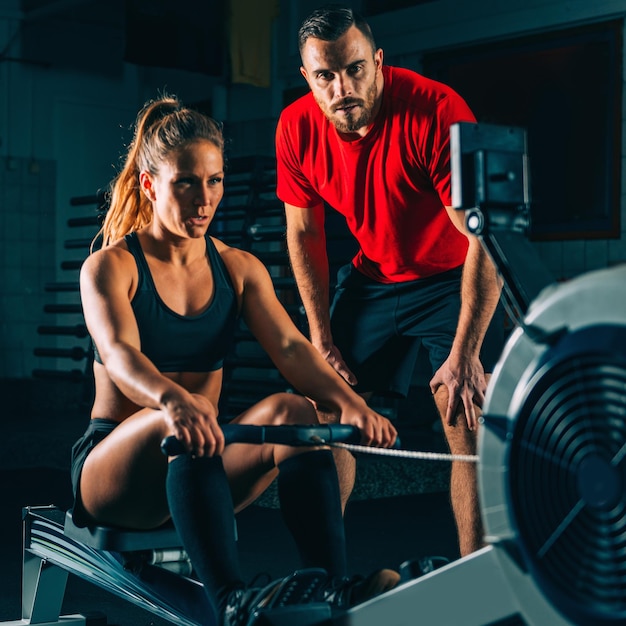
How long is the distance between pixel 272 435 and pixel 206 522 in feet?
0.57

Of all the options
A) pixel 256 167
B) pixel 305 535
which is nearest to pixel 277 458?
pixel 305 535

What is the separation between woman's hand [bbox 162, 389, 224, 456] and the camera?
66.3 inches

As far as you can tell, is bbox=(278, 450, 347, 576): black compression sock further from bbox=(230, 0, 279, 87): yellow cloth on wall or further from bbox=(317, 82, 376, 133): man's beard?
bbox=(230, 0, 279, 87): yellow cloth on wall

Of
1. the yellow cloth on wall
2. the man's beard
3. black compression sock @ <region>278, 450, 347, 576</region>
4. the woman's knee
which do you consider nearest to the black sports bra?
the woman's knee

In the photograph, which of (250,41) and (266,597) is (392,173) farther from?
(250,41)

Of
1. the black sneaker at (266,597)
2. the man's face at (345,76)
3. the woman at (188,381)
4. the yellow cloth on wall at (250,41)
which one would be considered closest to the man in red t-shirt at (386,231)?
the man's face at (345,76)

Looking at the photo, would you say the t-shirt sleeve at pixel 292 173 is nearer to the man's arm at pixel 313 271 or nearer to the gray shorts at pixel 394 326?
the man's arm at pixel 313 271

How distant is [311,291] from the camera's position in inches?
105

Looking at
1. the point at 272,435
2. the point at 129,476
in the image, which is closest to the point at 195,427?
the point at 272,435

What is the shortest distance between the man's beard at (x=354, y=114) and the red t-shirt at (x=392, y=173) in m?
0.06

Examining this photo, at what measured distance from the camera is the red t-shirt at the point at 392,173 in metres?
2.44

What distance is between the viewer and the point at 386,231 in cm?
258

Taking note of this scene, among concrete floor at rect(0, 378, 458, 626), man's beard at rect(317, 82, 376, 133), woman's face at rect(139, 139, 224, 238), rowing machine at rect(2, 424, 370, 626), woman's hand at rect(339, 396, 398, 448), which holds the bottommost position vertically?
concrete floor at rect(0, 378, 458, 626)

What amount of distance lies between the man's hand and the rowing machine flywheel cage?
93 cm
